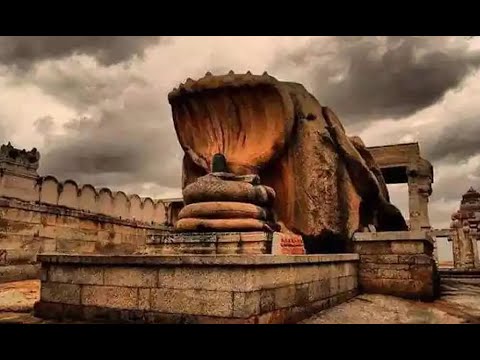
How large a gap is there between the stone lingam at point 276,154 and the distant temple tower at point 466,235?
17.5 m

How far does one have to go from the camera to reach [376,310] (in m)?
4.88

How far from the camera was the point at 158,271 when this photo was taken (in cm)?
362

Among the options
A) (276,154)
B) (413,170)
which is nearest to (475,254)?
(413,170)

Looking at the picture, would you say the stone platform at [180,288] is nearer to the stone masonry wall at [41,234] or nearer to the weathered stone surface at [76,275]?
the weathered stone surface at [76,275]

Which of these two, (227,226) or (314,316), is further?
(227,226)

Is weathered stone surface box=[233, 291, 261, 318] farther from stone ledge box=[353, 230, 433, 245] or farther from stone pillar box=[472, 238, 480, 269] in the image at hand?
stone pillar box=[472, 238, 480, 269]

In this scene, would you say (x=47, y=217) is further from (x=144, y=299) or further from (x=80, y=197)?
(x=144, y=299)

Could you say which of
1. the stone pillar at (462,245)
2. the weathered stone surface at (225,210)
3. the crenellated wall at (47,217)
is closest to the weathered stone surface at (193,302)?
the weathered stone surface at (225,210)

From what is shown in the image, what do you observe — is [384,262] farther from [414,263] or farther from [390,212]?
[390,212]

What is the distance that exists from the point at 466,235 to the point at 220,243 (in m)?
21.0

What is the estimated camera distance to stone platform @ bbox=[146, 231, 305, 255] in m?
4.73

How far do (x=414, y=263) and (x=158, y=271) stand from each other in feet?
13.0

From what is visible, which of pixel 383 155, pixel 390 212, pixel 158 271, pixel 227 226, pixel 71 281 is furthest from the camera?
pixel 383 155
